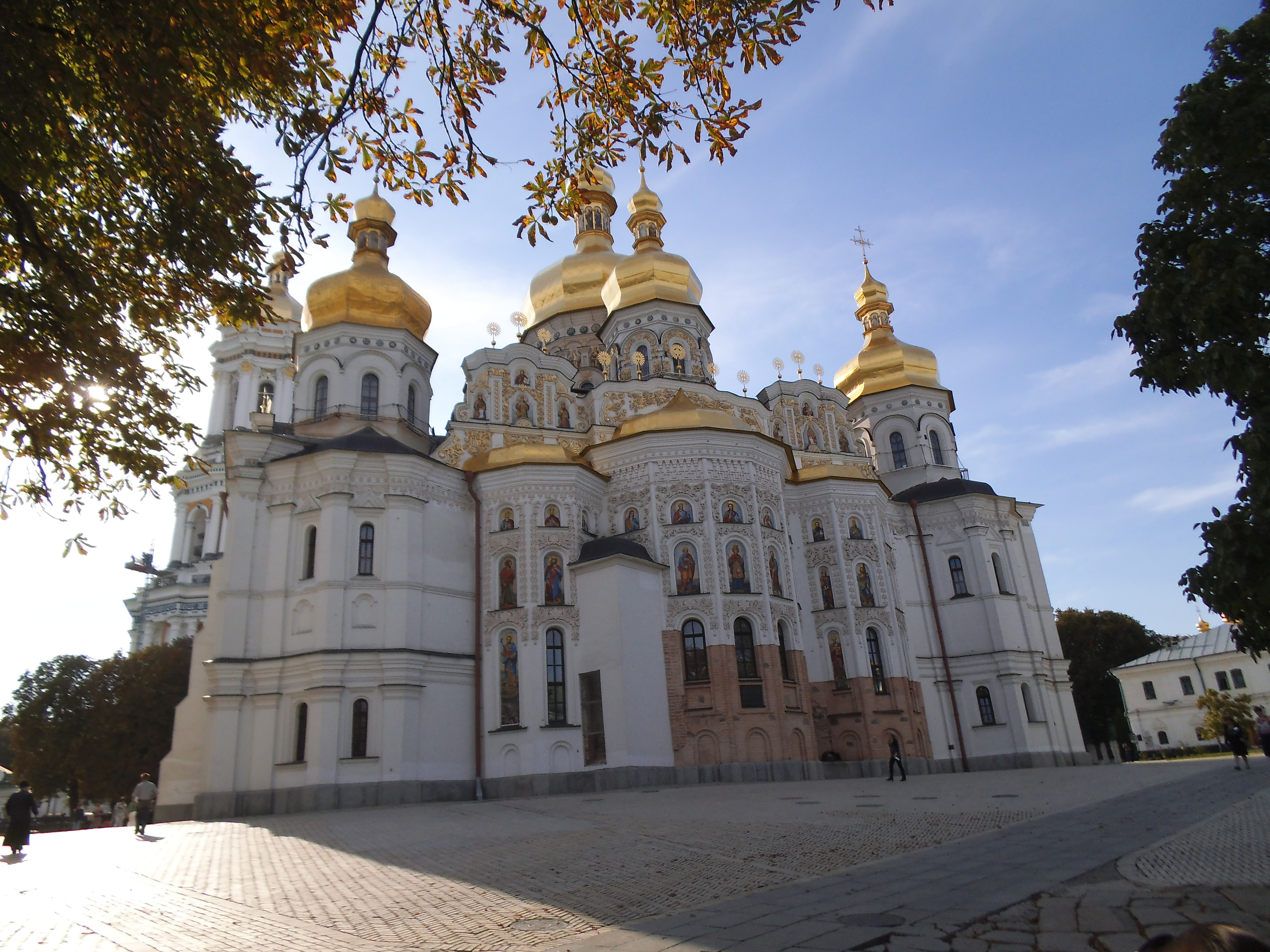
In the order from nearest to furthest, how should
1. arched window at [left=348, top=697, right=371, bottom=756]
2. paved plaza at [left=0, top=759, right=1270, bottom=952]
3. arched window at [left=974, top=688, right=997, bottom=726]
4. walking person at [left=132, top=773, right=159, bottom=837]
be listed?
1. paved plaza at [left=0, top=759, right=1270, bottom=952]
2. walking person at [left=132, top=773, right=159, bottom=837]
3. arched window at [left=348, top=697, right=371, bottom=756]
4. arched window at [left=974, top=688, right=997, bottom=726]

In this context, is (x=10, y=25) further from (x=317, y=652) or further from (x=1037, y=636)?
(x=1037, y=636)

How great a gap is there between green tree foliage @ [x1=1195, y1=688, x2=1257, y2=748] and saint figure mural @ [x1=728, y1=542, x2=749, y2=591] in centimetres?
3199

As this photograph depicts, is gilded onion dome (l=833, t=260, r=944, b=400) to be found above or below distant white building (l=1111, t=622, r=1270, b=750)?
above

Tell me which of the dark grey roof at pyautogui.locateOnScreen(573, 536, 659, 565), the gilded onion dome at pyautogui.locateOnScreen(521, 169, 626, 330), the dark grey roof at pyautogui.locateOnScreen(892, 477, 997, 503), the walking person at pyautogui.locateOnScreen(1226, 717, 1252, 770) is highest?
the gilded onion dome at pyautogui.locateOnScreen(521, 169, 626, 330)

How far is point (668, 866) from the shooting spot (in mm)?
8977

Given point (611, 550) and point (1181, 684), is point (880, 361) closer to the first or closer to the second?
point (611, 550)

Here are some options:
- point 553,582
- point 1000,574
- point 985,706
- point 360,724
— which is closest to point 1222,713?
point 1000,574

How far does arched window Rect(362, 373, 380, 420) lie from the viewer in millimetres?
31422

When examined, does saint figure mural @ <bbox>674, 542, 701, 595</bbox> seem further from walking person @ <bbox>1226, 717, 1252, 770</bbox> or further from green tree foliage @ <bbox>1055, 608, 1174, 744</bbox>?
A: green tree foliage @ <bbox>1055, 608, 1174, 744</bbox>

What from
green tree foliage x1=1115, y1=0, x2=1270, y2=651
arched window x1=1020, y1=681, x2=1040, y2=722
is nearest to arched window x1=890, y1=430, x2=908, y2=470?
arched window x1=1020, y1=681, x2=1040, y2=722

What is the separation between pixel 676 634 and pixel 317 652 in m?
10.2

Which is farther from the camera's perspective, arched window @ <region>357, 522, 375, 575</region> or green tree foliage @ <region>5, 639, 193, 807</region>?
green tree foliage @ <region>5, 639, 193, 807</region>

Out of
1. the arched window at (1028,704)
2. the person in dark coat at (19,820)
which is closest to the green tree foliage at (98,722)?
the person in dark coat at (19,820)

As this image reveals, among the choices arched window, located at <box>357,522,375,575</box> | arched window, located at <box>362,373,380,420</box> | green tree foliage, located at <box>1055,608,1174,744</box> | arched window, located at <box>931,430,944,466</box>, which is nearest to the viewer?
arched window, located at <box>357,522,375,575</box>
